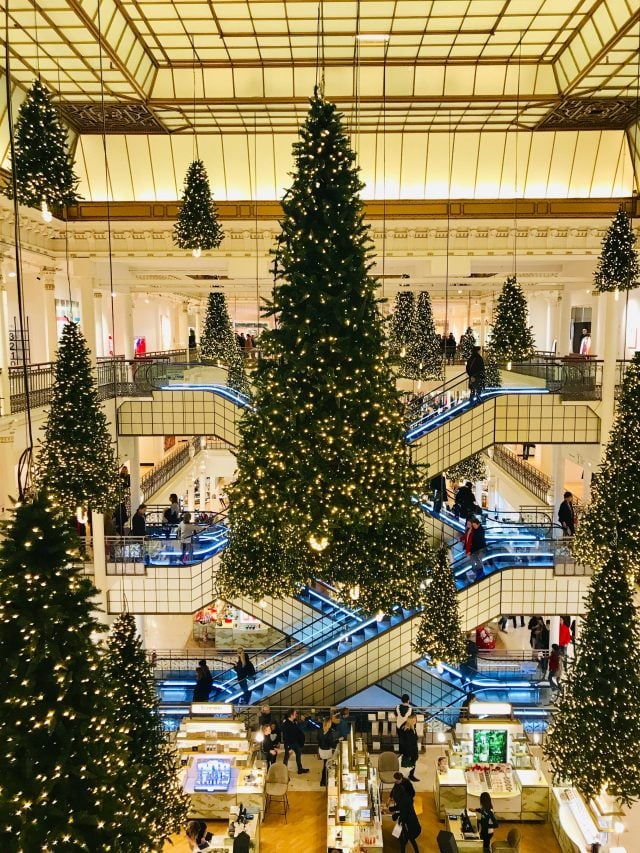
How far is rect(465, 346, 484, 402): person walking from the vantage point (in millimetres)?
14461

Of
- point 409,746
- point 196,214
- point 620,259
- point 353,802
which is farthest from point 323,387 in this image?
point 409,746

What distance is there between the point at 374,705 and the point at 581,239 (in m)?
10.9

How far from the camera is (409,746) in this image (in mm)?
11477

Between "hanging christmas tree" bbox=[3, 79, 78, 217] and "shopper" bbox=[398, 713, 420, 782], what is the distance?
388 inches

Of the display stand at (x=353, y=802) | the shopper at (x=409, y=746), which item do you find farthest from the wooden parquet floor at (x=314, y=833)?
the display stand at (x=353, y=802)

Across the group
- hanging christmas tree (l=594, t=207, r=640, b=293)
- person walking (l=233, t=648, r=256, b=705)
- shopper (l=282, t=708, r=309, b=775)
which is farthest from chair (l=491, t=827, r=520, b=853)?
hanging christmas tree (l=594, t=207, r=640, b=293)

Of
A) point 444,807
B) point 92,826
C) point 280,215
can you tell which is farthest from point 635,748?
point 280,215

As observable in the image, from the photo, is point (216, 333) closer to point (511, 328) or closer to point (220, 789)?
point (511, 328)

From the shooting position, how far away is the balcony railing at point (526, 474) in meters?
21.0

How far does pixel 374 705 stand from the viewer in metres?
13.9

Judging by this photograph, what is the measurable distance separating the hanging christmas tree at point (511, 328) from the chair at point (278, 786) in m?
8.32

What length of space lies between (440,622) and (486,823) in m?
3.04

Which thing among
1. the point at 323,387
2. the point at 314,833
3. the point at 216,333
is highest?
the point at 216,333

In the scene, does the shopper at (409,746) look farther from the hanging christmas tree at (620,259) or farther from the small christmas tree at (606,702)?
the hanging christmas tree at (620,259)
